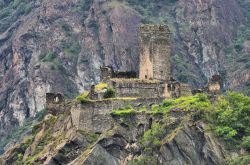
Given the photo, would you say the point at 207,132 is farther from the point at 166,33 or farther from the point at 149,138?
the point at 166,33

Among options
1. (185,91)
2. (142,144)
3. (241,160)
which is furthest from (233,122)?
(142,144)

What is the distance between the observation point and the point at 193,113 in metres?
138

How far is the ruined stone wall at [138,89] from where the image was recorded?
5684 inches

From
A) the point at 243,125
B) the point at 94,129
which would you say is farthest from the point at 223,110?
the point at 94,129

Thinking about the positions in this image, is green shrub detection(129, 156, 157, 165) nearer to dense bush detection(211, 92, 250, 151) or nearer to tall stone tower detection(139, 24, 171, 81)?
dense bush detection(211, 92, 250, 151)

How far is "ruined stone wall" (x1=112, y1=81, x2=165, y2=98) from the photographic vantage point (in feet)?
474

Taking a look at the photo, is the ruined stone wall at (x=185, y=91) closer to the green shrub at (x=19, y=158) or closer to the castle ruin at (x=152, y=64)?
the castle ruin at (x=152, y=64)

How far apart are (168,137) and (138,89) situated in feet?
29.8

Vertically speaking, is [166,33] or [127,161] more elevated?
[166,33]

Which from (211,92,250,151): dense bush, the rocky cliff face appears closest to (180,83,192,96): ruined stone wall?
(211,92,250,151): dense bush

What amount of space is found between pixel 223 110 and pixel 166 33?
12.7 meters

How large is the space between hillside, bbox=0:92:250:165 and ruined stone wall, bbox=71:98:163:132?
7.4 inches

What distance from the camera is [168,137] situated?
137250mm

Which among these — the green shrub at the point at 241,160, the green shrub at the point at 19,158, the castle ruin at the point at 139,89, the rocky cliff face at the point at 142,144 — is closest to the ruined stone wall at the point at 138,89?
the castle ruin at the point at 139,89
